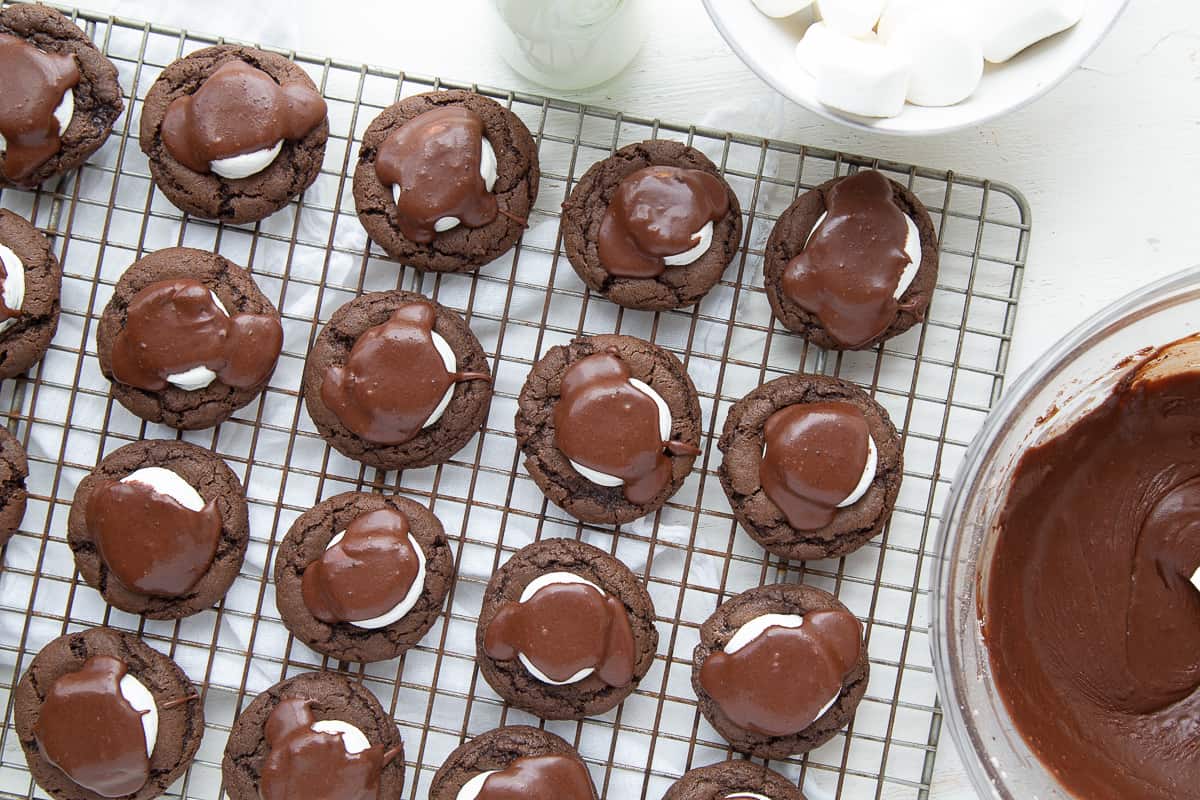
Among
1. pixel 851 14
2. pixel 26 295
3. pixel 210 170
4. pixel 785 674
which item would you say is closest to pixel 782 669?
pixel 785 674

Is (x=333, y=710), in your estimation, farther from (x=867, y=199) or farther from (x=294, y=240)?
(x=867, y=199)

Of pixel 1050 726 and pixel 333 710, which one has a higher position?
pixel 1050 726

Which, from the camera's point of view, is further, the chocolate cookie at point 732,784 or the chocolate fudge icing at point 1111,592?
the chocolate cookie at point 732,784

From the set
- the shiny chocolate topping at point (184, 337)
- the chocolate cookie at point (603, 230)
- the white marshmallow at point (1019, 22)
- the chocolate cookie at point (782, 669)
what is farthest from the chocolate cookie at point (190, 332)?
the white marshmallow at point (1019, 22)

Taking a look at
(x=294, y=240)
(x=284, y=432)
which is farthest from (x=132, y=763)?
(x=294, y=240)

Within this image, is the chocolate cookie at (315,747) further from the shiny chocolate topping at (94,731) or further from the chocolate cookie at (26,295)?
the chocolate cookie at (26,295)

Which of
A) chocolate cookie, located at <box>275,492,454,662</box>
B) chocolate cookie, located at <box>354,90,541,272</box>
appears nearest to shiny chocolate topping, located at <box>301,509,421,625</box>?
chocolate cookie, located at <box>275,492,454,662</box>

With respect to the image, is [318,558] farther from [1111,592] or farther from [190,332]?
[1111,592]
